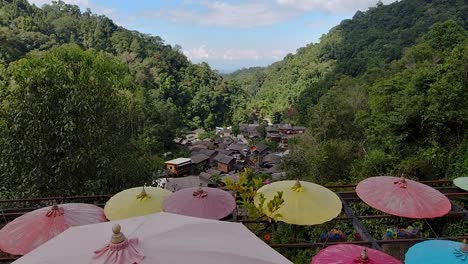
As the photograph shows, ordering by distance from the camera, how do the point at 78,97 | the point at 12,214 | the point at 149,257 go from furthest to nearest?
the point at 78,97, the point at 12,214, the point at 149,257

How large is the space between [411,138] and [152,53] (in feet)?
138

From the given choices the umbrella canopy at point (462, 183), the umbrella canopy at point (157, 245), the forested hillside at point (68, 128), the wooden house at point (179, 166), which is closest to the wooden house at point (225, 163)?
the wooden house at point (179, 166)

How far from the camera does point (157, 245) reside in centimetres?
192

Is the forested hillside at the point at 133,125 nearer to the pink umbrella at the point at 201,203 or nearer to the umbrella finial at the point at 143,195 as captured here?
the umbrella finial at the point at 143,195

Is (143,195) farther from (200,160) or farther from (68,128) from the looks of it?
(200,160)

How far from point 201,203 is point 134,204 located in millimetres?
866

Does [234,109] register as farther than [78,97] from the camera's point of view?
Yes

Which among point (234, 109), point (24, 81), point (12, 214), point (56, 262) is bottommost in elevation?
point (234, 109)

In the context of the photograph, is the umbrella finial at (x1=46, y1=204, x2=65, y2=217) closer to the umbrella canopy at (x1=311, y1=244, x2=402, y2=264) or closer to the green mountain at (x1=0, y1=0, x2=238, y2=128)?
the umbrella canopy at (x1=311, y1=244, x2=402, y2=264)

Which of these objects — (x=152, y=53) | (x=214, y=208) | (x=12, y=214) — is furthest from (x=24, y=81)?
(x=152, y=53)

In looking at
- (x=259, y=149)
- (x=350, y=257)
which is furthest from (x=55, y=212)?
(x=259, y=149)

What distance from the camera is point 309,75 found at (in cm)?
5647

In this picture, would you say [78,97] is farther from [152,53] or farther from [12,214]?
[152,53]

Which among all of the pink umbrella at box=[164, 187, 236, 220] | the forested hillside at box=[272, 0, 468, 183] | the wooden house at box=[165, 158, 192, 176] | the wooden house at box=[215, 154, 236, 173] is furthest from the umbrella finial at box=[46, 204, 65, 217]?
the wooden house at box=[215, 154, 236, 173]
